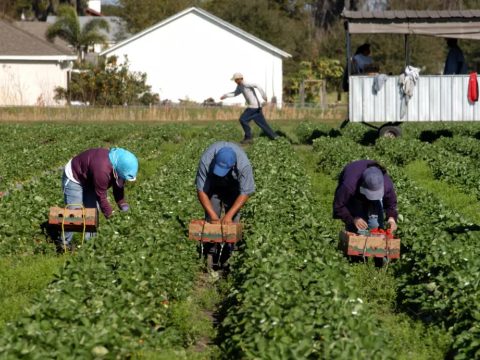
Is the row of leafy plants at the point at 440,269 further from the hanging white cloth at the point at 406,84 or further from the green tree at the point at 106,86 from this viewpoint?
the green tree at the point at 106,86

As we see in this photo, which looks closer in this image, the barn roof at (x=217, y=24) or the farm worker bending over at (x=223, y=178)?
the farm worker bending over at (x=223, y=178)

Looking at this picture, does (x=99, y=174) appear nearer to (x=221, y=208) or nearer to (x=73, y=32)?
(x=221, y=208)

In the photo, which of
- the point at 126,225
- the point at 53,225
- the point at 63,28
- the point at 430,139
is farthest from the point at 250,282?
the point at 63,28

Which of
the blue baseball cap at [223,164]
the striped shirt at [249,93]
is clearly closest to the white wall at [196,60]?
the striped shirt at [249,93]

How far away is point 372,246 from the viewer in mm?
10297

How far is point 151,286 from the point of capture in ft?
27.7

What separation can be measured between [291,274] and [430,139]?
19528 mm

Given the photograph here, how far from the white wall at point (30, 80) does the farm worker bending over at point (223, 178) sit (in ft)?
134

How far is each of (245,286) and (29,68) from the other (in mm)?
46655

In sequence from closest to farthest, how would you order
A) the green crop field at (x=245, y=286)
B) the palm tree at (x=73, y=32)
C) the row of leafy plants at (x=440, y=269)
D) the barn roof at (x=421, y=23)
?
the green crop field at (x=245, y=286)
the row of leafy plants at (x=440, y=269)
the barn roof at (x=421, y=23)
the palm tree at (x=73, y=32)

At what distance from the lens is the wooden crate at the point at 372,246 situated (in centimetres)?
1029

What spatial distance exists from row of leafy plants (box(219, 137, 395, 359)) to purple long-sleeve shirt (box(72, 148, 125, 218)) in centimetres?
160

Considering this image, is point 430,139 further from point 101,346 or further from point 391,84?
point 101,346

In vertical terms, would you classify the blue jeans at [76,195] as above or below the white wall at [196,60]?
below
